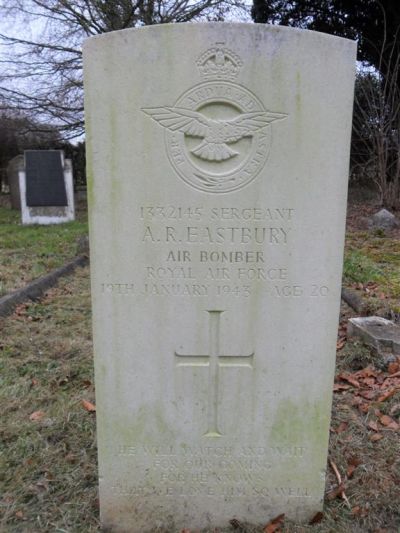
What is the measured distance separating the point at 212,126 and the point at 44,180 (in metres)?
11.5

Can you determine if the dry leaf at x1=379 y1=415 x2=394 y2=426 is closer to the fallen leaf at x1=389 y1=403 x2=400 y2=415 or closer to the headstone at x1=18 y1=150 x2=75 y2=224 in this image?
the fallen leaf at x1=389 y1=403 x2=400 y2=415

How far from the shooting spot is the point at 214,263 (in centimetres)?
204

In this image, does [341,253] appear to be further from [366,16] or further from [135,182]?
[366,16]

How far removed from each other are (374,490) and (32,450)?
6.45ft

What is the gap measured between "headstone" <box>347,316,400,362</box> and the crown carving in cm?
264

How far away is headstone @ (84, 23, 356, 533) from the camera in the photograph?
186 cm

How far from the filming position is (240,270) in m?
2.04

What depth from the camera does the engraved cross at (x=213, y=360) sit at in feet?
6.97

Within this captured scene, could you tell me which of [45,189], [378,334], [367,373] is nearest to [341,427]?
[367,373]

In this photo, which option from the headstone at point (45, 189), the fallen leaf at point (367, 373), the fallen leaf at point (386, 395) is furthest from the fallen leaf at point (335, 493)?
the headstone at point (45, 189)

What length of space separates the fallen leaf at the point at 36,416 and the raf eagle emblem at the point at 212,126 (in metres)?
2.14

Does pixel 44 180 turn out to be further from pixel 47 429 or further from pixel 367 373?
pixel 367 373

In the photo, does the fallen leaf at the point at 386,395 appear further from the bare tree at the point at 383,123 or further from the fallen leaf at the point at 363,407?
the bare tree at the point at 383,123

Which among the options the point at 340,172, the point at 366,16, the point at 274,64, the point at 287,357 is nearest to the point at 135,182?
the point at 274,64
